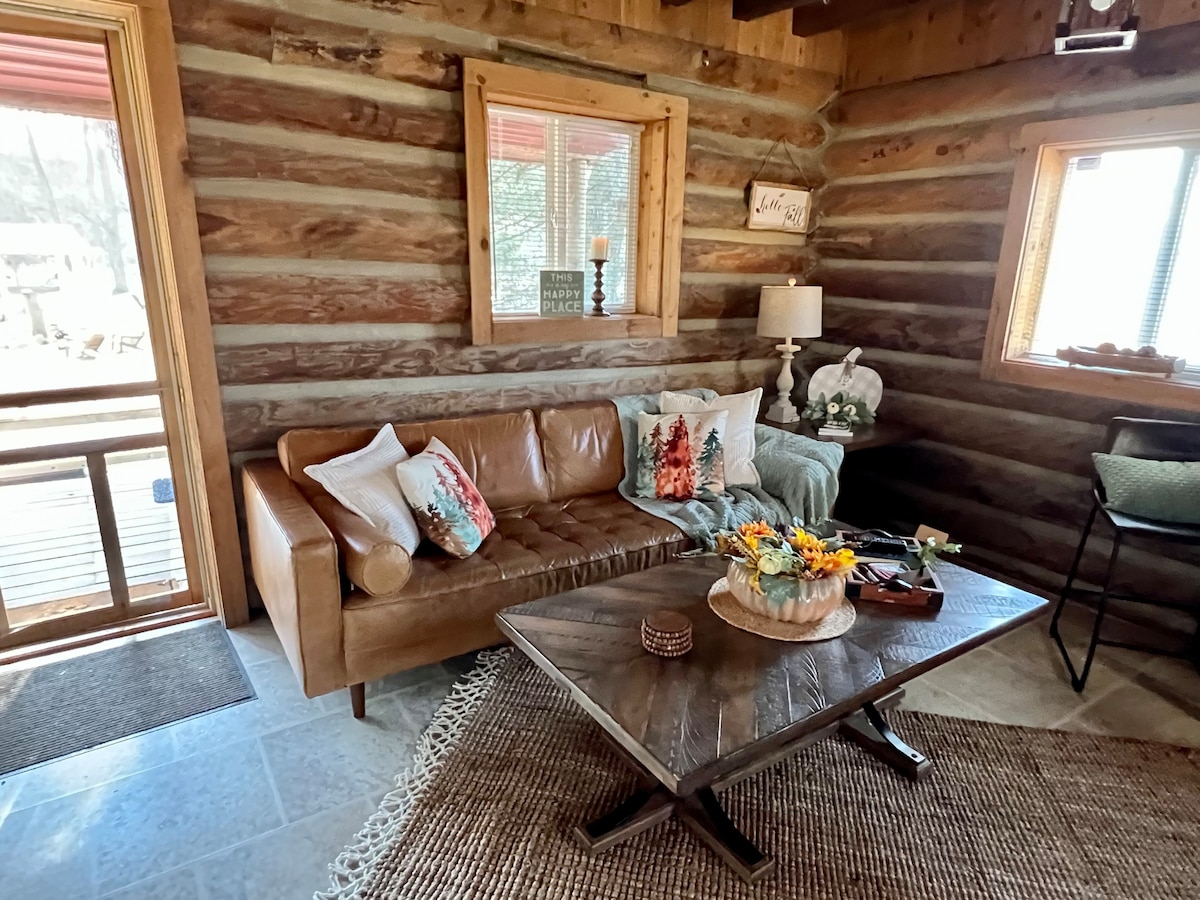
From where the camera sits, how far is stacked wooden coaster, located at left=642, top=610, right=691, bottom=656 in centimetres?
177

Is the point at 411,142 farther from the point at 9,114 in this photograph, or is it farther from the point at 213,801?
the point at 213,801

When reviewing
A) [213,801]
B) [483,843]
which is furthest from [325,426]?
[483,843]

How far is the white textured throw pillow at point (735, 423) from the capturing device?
3.19 meters

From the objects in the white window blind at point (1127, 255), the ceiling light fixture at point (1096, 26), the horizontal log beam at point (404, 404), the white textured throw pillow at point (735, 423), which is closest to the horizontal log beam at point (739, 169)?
the horizontal log beam at point (404, 404)

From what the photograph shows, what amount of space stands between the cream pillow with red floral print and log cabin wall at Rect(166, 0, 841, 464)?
0.64 metres

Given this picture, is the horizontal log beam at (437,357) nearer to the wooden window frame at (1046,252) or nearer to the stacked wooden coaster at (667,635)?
the wooden window frame at (1046,252)

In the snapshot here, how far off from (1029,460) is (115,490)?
3.93 m

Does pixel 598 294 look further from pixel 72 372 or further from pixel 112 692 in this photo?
pixel 112 692

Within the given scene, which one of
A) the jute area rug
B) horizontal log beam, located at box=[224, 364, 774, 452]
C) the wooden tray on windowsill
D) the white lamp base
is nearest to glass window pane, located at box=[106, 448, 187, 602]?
horizontal log beam, located at box=[224, 364, 774, 452]

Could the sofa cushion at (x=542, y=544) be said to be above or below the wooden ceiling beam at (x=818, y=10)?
below

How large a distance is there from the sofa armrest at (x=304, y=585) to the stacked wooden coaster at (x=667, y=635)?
0.96 m

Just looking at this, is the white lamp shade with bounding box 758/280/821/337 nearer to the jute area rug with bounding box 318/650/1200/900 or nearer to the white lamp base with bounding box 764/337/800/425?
the white lamp base with bounding box 764/337/800/425

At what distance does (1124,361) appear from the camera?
292 cm

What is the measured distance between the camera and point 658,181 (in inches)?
135
